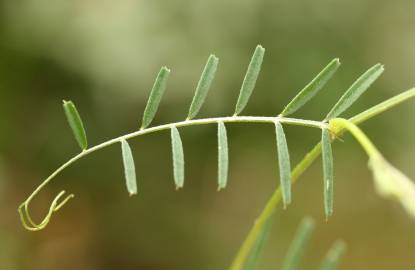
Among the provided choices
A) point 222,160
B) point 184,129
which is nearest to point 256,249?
point 222,160

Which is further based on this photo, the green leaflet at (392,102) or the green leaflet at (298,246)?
the green leaflet at (298,246)

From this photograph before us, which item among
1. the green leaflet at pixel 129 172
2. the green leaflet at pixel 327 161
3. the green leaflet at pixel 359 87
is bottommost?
the green leaflet at pixel 327 161

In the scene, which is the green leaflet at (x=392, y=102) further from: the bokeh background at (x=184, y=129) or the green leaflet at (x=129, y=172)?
the bokeh background at (x=184, y=129)

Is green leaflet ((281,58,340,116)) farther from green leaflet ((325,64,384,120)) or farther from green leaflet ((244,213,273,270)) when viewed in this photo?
green leaflet ((244,213,273,270))

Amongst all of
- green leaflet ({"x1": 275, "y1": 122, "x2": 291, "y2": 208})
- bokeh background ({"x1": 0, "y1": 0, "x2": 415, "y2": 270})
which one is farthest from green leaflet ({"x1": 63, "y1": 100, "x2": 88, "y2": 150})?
bokeh background ({"x1": 0, "y1": 0, "x2": 415, "y2": 270})

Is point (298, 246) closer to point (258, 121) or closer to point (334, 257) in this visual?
point (334, 257)

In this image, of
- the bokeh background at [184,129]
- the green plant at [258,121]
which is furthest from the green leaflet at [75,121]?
the bokeh background at [184,129]

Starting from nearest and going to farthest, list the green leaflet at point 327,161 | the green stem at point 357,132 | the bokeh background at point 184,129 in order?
1. the green stem at point 357,132
2. the green leaflet at point 327,161
3. the bokeh background at point 184,129
